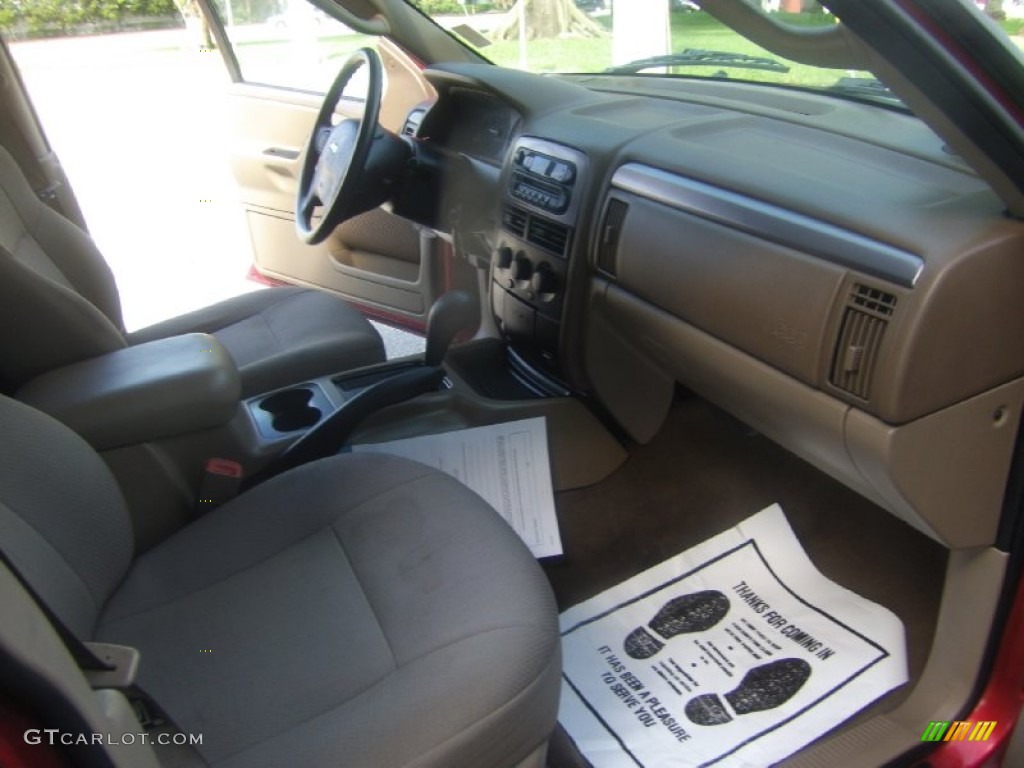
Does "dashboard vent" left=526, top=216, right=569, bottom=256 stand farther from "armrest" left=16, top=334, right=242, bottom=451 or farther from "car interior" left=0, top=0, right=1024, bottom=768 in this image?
"armrest" left=16, top=334, right=242, bottom=451

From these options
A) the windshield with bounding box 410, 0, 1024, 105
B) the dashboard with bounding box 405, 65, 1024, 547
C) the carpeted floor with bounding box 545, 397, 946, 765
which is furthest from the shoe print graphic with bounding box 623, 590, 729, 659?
the windshield with bounding box 410, 0, 1024, 105

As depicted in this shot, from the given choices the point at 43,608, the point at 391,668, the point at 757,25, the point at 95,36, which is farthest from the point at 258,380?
the point at 95,36

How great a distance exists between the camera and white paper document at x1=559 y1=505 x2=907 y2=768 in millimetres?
1105

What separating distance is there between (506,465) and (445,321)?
283 millimetres

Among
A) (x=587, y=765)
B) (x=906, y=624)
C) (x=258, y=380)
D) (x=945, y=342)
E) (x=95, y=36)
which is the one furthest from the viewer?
(x=95, y=36)

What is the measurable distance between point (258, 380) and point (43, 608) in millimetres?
934

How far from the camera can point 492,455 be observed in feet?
4.91

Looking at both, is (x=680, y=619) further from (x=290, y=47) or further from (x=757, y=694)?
(x=290, y=47)

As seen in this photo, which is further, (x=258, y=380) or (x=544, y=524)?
(x=258, y=380)

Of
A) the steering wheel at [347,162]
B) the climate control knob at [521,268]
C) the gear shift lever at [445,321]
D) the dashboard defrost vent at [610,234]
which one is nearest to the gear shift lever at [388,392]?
the gear shift lever at [445,321]

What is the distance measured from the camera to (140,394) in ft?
3.84

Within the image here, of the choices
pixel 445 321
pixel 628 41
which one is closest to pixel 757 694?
pixel 445 321

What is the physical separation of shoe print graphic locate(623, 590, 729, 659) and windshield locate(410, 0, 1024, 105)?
0.72 metres

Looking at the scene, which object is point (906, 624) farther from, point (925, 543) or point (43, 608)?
point (43, 608)
